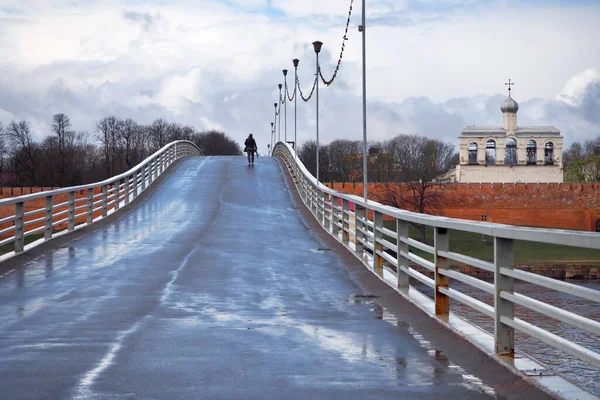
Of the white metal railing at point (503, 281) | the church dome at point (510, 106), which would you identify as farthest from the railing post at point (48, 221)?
the church dome at point (510, 106)

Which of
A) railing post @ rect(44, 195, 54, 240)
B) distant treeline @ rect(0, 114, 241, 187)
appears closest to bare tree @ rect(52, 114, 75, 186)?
distant treeline @ rect(0, 114, 241, 187)

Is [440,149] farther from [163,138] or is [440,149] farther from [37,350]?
[37,350]

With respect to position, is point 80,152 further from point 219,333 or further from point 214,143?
point 219,333

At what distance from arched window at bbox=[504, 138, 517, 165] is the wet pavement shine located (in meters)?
107

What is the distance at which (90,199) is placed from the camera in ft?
84.6

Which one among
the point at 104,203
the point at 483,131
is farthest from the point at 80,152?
the point at 104,203

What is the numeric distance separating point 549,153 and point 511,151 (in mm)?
5253

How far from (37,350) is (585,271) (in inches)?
2369

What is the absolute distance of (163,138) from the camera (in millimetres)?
156375

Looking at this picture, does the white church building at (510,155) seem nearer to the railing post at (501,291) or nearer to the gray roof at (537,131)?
the gray roof at (537,131)

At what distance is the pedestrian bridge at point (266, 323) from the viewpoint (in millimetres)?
6516

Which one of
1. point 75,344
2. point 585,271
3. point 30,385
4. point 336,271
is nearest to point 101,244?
point 336,271

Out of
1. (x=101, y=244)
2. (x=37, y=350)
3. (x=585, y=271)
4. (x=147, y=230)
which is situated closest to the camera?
(x=37, y=350)

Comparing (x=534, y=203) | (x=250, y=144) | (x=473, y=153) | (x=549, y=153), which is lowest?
(x=534, y=203)
